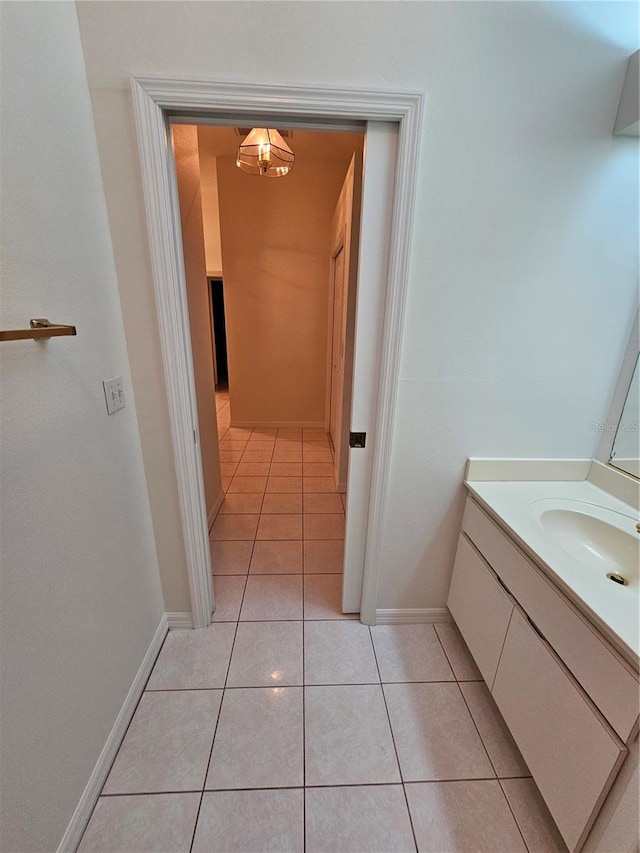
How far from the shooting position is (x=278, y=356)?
416 centimetres

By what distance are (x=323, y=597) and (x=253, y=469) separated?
1.70 metres

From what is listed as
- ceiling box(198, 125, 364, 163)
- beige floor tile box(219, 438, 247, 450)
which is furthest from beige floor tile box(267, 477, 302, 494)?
ceiling box(198, 125, 364, 163)

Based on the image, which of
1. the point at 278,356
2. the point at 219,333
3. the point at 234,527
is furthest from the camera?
the point at 219,333

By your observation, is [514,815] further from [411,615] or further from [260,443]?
[260,443]

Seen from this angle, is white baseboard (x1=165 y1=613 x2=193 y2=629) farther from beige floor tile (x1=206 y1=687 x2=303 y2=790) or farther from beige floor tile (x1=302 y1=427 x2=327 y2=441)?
beige floor tile (x1=302 y1=427 x2=327 y2=441)

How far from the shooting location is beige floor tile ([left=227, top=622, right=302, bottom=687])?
144 centimetres

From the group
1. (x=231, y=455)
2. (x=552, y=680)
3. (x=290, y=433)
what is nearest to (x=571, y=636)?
(x=552, y=680)

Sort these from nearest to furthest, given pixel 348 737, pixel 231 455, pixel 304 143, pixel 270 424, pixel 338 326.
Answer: pixel 348 737 < pixel 304 143 < pixel 338 326 < pixel 231 455 < pixel 270 424

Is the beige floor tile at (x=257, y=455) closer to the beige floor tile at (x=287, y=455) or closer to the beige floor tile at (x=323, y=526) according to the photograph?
the beige floor tile at (x=287, y=455)

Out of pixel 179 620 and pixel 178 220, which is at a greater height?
pixel 178 220

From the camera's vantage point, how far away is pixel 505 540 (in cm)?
121

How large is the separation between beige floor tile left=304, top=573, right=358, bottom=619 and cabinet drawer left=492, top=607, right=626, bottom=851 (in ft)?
2.62

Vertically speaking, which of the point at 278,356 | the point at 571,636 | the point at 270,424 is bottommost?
the point at 270,424

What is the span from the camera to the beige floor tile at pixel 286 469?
3.24 metres
